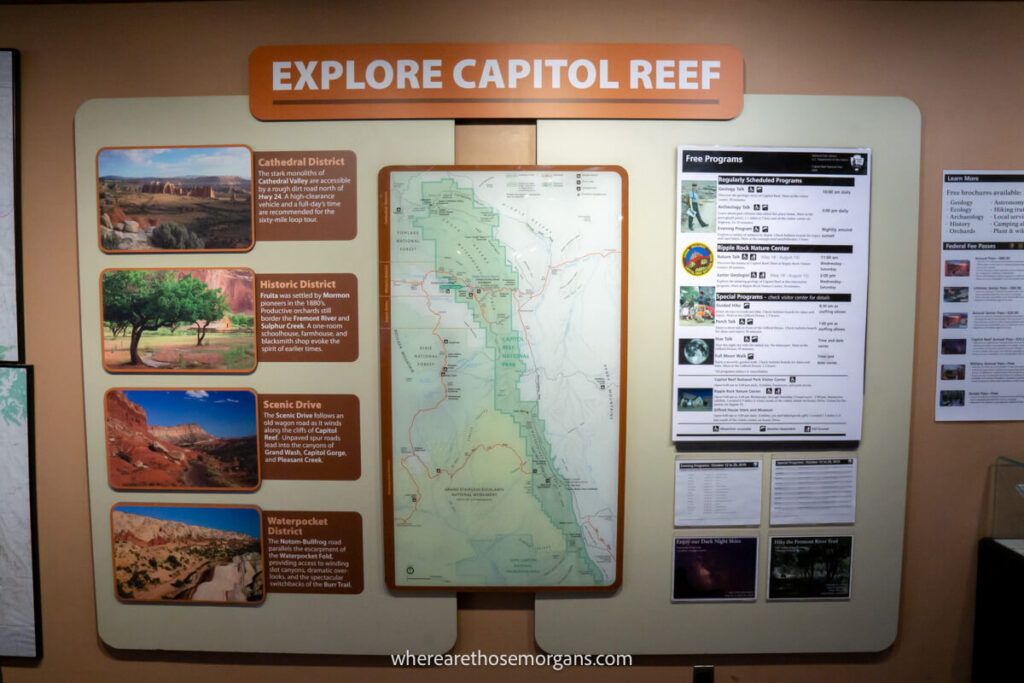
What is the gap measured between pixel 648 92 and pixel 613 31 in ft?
0.73

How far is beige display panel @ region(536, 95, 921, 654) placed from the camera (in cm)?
135

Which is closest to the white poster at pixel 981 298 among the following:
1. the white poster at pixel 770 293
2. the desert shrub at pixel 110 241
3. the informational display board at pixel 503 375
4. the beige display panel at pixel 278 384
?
the white poster at pixel 770 293

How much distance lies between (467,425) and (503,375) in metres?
0.20

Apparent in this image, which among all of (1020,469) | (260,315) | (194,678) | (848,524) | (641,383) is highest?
(260,315)

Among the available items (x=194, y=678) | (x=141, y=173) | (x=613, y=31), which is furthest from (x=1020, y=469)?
(x=141, y=173)

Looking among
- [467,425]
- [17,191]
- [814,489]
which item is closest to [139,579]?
[467,425]

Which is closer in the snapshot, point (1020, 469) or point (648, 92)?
point (648, 92)

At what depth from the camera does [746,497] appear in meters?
1.41

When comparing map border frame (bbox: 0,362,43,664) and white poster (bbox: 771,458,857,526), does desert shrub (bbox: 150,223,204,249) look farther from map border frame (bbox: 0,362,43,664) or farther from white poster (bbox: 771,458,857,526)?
white poster (bbox: 771,458,857,526)

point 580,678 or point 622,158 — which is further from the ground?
point 622,158

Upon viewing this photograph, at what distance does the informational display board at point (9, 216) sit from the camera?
1.40 meters

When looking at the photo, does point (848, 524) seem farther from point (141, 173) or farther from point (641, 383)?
point (141, 173)

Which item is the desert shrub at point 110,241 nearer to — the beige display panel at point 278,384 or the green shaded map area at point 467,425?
the beige display panel at point 278,384

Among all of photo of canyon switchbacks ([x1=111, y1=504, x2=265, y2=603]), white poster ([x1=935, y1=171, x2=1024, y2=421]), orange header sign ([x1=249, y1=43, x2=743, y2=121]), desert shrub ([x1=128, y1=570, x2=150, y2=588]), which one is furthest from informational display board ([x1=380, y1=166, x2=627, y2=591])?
white poster ([x1=935, y1=171, x2=1024, y2=421])
